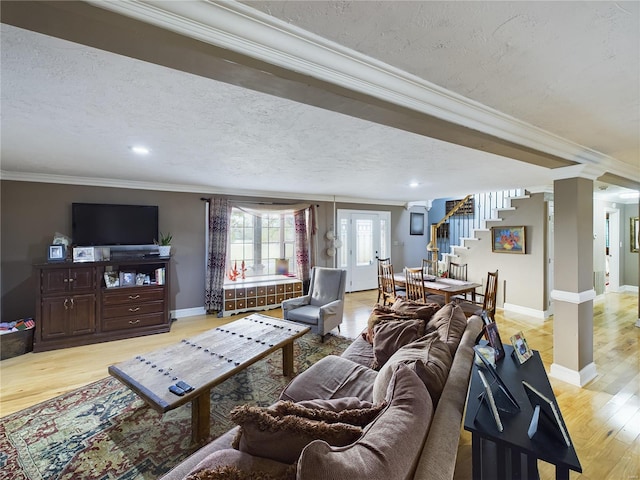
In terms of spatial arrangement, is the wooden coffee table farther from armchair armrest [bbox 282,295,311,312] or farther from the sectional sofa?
armchair armrest [bbox 282,295,311,312]

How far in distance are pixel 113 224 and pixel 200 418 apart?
345 centimetres

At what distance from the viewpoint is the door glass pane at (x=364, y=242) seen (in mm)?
6949

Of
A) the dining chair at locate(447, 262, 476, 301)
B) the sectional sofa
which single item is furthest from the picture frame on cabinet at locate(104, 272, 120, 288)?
the dining chair at locate(447, 262, 476, 301)

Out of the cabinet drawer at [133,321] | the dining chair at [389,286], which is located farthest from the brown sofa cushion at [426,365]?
the cabinet drawer at [133,321]

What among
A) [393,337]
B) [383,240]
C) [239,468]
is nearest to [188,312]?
[393,337]

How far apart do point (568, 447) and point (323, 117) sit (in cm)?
208

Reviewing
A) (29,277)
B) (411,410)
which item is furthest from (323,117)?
(29,277)

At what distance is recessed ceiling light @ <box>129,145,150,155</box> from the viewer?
2641mm

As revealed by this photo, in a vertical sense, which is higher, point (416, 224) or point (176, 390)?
point (416, 224)

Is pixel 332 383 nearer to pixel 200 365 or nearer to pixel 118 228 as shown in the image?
pixel 200 365

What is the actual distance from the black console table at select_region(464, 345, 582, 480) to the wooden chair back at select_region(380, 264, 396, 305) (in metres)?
3.07

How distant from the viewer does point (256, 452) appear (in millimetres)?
1008

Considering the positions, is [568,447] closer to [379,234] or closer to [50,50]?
[50,50]

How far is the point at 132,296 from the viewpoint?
4020 mm
